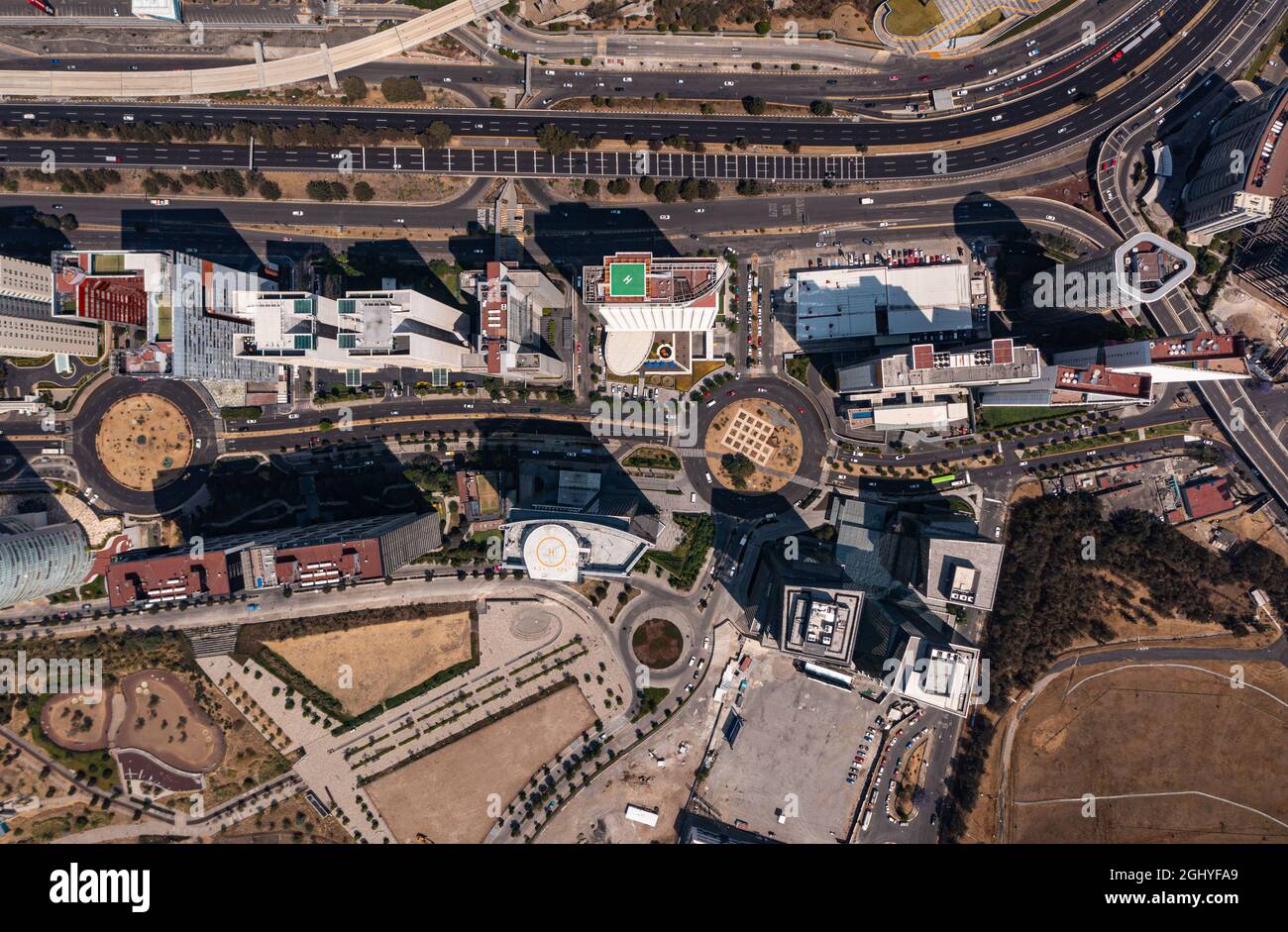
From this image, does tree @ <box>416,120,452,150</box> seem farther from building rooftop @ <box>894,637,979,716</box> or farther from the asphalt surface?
building rooftop @ <box>894,637,979,716</box>

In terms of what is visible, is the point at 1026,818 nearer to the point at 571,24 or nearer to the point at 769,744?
the point at 769,744

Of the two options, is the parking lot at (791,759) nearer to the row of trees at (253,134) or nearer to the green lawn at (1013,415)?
the green lawn at (1013,415)

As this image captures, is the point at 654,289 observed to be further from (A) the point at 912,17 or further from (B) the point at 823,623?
(A) the point at 912,17

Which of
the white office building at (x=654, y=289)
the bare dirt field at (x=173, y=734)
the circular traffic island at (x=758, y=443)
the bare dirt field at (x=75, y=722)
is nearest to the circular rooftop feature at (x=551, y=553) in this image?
the circular traffic island at (x=758, y=443)

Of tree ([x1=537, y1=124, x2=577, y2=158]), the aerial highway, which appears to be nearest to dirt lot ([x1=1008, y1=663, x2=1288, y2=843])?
the aerial highway

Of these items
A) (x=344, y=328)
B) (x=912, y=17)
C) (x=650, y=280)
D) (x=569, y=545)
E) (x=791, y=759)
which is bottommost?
(x=791, y=759)

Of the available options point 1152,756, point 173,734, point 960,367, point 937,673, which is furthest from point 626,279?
point 1152,756
